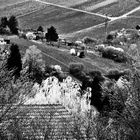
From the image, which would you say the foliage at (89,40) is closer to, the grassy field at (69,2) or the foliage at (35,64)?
the foliage at (35,64)

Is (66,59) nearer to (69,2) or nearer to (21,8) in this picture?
(21,8)

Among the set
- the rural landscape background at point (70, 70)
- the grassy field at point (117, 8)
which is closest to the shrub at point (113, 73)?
the rural landscape background at point (70, 70)

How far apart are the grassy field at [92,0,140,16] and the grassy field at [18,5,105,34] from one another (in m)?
4.52

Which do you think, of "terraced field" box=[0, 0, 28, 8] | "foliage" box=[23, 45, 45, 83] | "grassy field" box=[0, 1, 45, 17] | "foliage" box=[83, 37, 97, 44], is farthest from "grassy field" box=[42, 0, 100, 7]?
"foliage" box=[23, 45, 45, 83]

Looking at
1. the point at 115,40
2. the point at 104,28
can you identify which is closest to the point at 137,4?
the point at 104,28

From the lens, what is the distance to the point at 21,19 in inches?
4363

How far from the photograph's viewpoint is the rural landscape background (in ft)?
54.0

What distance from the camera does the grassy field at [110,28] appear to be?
97.5 meters

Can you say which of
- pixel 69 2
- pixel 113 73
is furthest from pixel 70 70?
pixel 69 2

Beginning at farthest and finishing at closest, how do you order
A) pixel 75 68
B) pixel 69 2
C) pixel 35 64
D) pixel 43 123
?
pixel 69 2, pixel 75 68, pixel 35 64, pixel 43 123

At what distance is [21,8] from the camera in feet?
391

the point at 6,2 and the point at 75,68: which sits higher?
the point at 75,68

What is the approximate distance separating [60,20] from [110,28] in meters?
14.3

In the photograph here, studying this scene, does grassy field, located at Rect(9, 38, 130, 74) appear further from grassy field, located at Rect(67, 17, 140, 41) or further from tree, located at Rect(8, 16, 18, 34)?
grassy field, located at Rect(67, 17, 140, 41)
